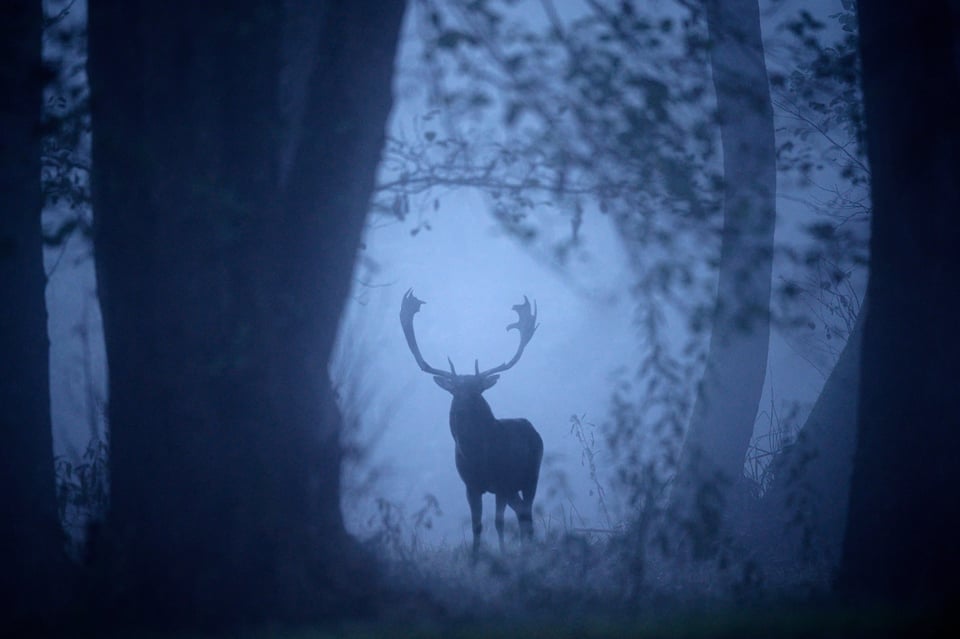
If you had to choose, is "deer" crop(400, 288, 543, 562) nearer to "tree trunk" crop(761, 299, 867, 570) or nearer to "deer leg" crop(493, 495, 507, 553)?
"deer leg" crop(493, 495, 507, 553)

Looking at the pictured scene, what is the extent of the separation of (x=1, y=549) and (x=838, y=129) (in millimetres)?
10267

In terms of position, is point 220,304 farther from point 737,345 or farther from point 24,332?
point 737,345

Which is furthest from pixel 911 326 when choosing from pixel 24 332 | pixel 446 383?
pixel 446 383

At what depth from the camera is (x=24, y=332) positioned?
14.8 ft

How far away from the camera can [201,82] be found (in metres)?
4.04

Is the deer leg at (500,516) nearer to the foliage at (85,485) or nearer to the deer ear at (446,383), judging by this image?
the deer ear at (446,383)

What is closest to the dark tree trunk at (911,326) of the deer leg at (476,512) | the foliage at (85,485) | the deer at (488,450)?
the deer leg at (476,512)

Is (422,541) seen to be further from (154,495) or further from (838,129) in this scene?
(838,129)

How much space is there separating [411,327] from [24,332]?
492cm

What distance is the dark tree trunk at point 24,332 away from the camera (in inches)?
165

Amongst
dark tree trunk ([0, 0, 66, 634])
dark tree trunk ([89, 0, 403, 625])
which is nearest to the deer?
dark tree trunk ([89, 0, 403, 625])

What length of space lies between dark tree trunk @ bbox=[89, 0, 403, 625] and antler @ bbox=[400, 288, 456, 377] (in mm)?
4406

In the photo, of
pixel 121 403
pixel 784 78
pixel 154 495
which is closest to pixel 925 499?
pixel 784 78

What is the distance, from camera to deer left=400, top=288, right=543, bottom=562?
8.02 metres
